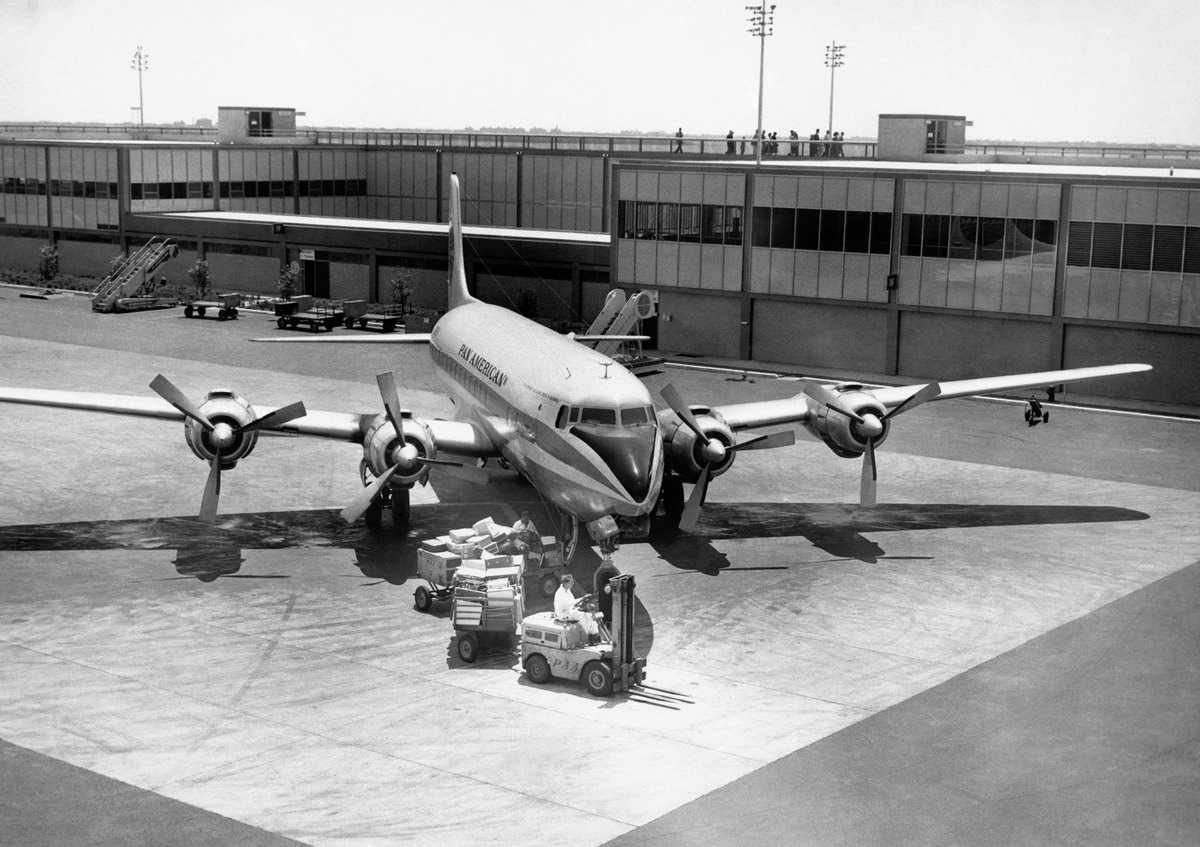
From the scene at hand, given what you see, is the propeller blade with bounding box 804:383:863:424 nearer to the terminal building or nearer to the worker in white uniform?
the worker in white uniform

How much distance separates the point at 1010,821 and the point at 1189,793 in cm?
363

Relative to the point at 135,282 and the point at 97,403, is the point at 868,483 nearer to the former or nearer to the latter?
the point at 97,403

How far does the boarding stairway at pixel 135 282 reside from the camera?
91.1 meters

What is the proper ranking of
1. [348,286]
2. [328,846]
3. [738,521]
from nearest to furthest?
[328,846] < [738,521] < [348,286]

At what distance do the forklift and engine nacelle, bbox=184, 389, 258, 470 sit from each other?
1287 cm

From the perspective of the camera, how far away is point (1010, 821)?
22.5 m

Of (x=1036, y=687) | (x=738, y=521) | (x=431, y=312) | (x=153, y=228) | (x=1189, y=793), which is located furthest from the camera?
(x=153, y=228)

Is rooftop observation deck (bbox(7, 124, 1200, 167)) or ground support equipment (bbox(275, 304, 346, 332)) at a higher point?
rooftop observation deck (bbox(7, 124, 1200, 167))

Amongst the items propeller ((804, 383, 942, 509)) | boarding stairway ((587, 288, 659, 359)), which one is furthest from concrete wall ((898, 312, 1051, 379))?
propeller ((804, 383, 942, 509))

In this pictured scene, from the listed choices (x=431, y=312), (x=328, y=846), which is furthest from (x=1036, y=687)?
(x=431, y=312)

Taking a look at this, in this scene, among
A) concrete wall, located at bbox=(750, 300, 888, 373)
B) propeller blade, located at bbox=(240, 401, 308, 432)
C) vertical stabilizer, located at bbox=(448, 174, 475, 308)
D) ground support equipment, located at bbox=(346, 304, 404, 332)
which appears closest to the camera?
propeller blade, located at bbox=(240, 401, 308, 432)

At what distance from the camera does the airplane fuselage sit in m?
35.3

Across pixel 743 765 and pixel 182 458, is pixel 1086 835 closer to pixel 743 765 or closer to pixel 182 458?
pixel 743 765

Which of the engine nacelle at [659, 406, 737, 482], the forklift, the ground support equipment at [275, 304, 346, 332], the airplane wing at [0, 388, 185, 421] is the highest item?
the airplane wing at [0, 388, 185, 421]
